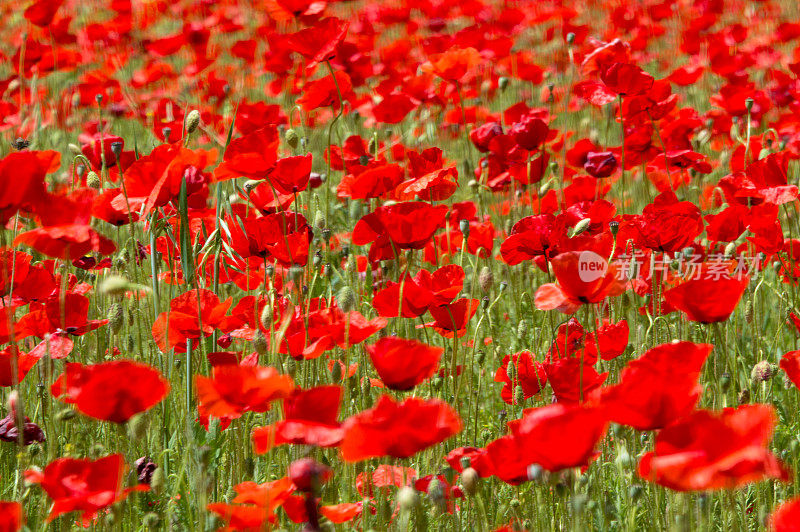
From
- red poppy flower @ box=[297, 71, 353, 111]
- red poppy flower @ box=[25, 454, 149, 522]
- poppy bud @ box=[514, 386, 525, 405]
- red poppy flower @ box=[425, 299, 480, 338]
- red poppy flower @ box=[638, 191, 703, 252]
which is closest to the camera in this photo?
red poppy flower @ box=[25, 454, 149, 522]

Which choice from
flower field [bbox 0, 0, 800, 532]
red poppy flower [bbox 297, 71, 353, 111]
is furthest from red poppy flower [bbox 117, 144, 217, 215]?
red poppy flower [bbox 297, 71, 353, 111]

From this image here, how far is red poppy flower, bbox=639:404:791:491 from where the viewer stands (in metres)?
1.07

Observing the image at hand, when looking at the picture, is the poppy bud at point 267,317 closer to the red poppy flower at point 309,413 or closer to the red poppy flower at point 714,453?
the red poppy flower at point 309,413

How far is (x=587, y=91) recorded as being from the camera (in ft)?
9.86

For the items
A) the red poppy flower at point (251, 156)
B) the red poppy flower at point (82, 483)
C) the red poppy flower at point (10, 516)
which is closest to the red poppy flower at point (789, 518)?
the red poppy flower at point (82, 483)

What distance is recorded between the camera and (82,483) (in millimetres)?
1333

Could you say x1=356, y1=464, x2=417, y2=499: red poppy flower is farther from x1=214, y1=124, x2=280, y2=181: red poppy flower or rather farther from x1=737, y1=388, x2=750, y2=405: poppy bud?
x1=737, y1=388, x2=750, y2=405: poppy bud

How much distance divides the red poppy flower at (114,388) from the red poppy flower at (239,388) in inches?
2.6

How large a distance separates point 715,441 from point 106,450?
1.31 meters

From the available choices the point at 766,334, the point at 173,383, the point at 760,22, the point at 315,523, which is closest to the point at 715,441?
the point at 315,523

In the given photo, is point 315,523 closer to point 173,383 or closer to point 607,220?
point 173,383

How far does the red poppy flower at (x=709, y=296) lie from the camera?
1568mm

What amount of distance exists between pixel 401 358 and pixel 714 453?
504mm

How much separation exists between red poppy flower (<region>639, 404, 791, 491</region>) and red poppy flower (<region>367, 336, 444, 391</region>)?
0.41 m
